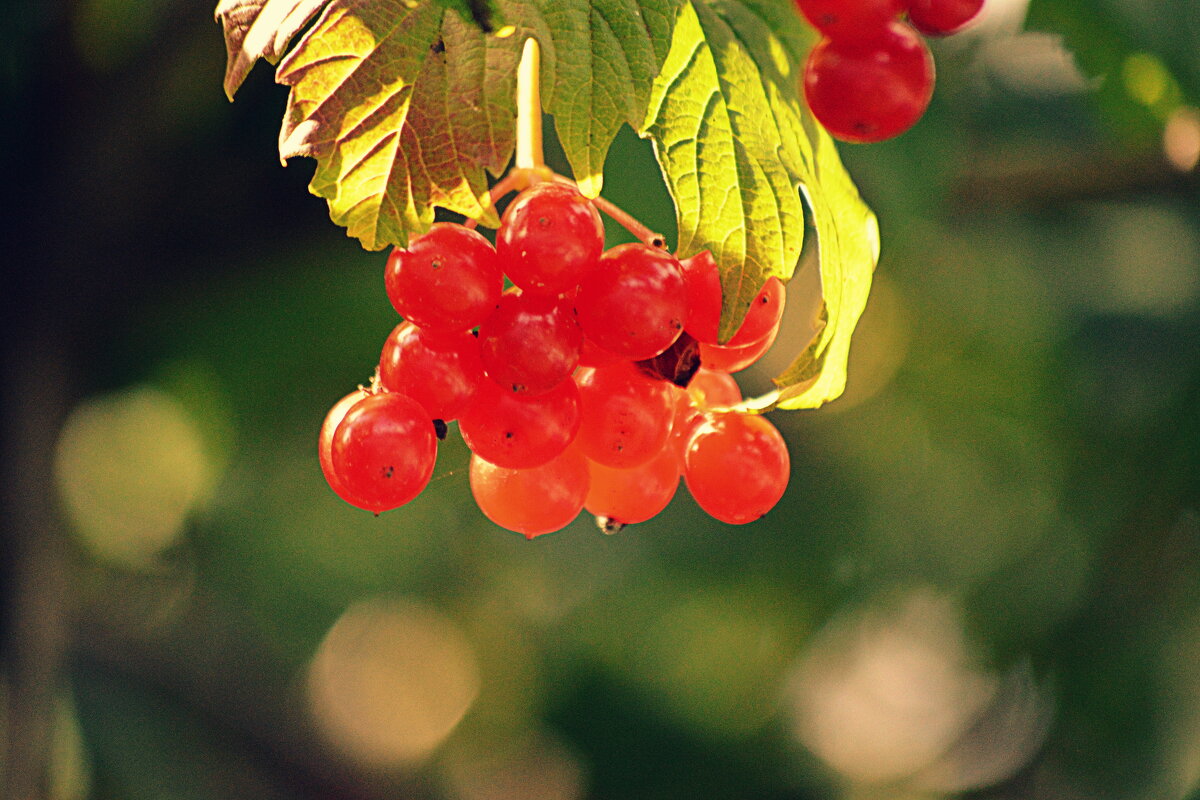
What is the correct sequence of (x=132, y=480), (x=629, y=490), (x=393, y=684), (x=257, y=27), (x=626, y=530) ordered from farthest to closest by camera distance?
(x=393, y=684) < (x=626, y=530) < (x=132, y=480) < (x=629, y=490) < (x=257, y=27)

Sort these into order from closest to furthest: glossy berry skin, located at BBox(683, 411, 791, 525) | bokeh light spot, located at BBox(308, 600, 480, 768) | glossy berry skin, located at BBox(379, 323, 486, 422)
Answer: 1. glossy berry skin, located at BBox(379, 323, 486, 422)
2. glossy berry skin, located at BBox(683, 411, 791, 525)
3. bokeh light spot, located at BBox(308, 600, 480, 768)

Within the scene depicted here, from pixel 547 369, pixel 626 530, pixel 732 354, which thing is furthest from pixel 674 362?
pixel 626 530

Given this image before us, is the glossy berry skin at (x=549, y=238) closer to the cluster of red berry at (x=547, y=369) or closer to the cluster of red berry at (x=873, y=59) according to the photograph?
the cluster of red berry at (x=547, y=369)

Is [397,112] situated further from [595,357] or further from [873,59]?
[873,59]

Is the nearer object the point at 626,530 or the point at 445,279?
the point at 445,279

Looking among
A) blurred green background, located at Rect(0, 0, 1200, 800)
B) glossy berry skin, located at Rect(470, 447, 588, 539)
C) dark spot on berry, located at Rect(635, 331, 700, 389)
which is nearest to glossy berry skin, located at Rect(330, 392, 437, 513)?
glossy berry skin, located at Rect(470, 447, 588, 539)

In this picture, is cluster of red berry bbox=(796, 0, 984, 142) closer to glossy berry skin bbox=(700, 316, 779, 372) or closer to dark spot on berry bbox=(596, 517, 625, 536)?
glossy berry skin bbox=(700, 316, 779, 372)
